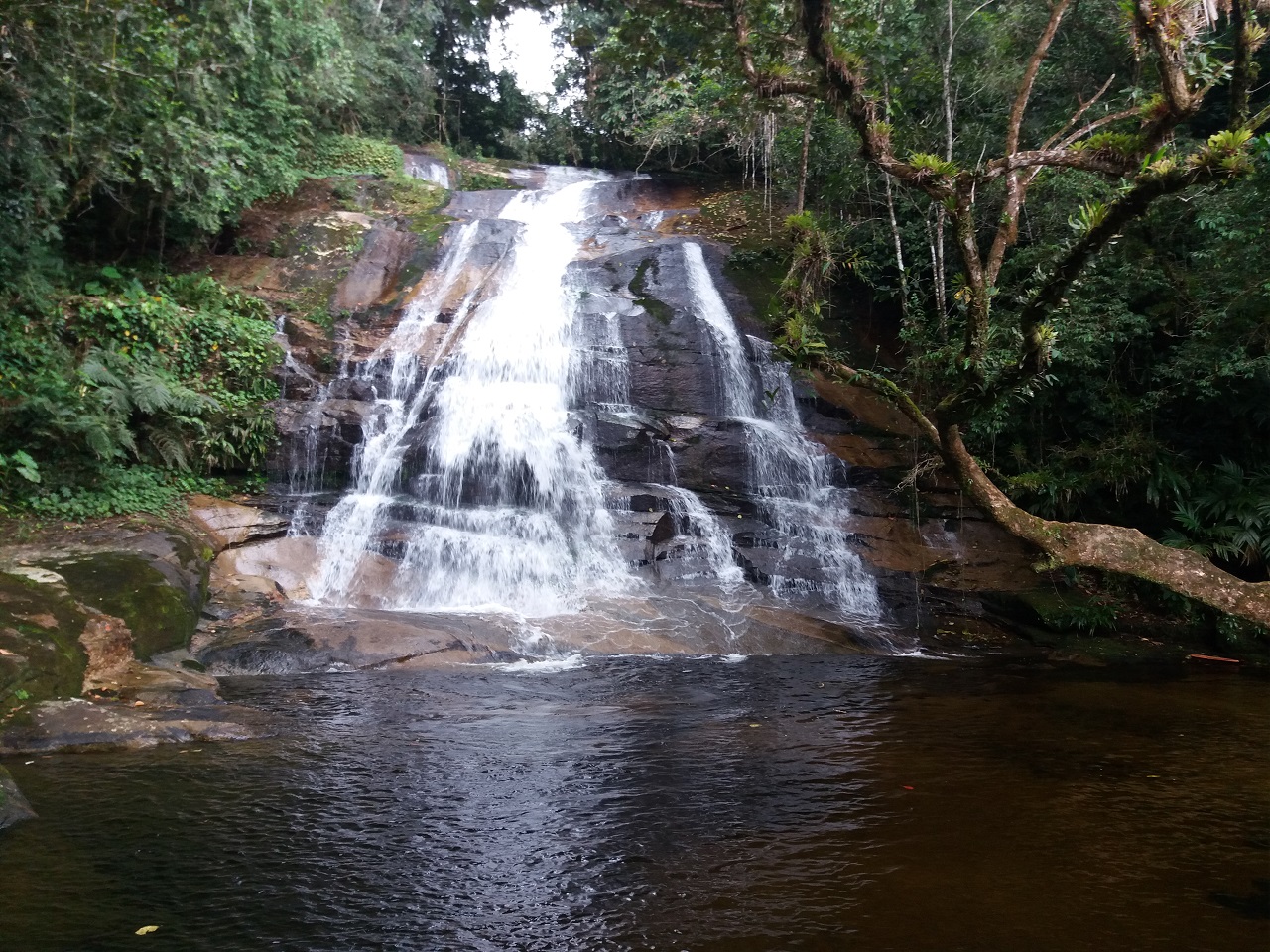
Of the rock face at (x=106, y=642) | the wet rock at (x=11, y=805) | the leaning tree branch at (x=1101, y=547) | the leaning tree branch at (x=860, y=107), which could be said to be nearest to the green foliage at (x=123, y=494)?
the rock face at (x=106, y=642)

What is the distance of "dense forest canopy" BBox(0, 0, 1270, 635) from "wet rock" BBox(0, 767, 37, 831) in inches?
190

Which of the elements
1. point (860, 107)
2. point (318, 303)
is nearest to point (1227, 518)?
point (860, 107)

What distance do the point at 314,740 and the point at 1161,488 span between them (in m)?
10.7

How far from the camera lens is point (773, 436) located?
12500 millimetres

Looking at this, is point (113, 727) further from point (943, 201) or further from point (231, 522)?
point (943, 201)

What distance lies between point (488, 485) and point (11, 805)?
7.67m

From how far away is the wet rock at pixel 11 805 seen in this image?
381 centimetres

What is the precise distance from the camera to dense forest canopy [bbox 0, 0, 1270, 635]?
250 inches

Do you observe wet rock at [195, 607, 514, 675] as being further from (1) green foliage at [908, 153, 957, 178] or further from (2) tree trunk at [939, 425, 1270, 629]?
(1) green foliage at [908, 153, 957, 178]

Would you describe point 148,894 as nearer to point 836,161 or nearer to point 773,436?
point 773,436

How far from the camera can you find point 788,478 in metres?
12.0

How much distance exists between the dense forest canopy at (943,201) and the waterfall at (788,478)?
150 cm

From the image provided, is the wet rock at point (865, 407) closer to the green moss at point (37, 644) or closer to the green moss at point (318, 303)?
the green moss at point (318, 303)

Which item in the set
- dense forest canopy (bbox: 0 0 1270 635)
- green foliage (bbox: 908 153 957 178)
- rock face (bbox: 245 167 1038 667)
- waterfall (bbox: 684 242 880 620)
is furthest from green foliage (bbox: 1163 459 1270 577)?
green foliage (bbox: 908 153 957 178)
